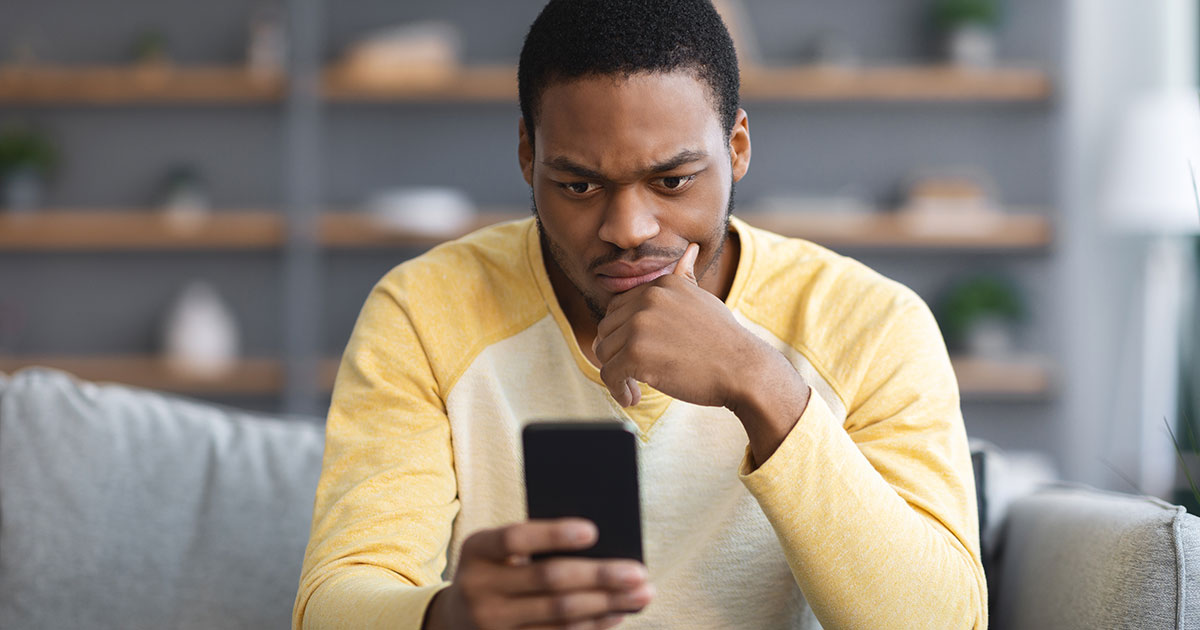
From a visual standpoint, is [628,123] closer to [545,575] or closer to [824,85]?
[545,575]

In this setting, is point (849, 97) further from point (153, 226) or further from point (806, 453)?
point (806, 453)

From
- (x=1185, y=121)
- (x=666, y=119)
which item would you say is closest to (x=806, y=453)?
(x=666, y=119)

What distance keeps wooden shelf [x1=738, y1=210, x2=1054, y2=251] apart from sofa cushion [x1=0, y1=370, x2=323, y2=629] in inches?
96.7

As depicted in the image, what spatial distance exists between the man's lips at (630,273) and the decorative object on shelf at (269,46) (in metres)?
3.13

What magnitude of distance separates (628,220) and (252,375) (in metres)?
3.11

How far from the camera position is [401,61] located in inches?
153

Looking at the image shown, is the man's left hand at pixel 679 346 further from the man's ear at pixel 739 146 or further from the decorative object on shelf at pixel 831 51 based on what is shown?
the decorative object on shelf at pixel 831 51

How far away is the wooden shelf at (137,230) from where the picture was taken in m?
3.90

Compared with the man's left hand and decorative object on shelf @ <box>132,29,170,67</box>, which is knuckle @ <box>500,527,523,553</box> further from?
decorative object on shelf @ <box>132,29,170,67</box>

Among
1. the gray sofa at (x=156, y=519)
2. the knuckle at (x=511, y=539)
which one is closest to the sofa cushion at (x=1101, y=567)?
the gray sofa at (x=156, y=519)

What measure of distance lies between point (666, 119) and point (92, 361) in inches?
136

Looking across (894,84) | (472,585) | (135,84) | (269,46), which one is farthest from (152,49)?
(472,585)

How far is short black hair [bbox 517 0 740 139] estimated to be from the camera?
3.59ft

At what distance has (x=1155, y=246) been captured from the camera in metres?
3.48
